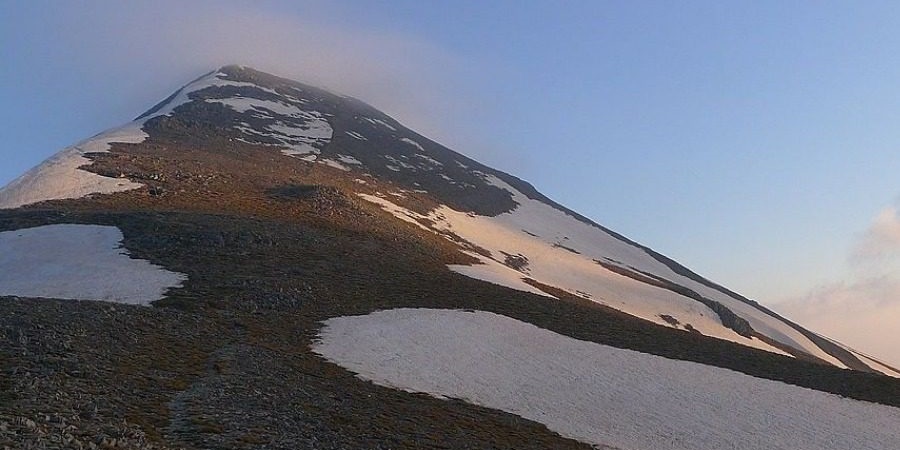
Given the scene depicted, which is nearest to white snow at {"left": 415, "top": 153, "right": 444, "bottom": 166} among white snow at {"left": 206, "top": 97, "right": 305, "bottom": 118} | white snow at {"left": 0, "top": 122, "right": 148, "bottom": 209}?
white snow at {"left": 206, "top": 97, "right": 305, "bottom": 118}

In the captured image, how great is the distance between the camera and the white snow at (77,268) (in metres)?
31.8

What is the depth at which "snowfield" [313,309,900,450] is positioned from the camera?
25078 mm

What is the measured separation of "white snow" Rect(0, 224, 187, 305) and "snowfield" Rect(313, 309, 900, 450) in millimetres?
9033

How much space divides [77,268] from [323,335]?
14661mm

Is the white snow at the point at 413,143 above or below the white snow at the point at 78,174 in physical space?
above

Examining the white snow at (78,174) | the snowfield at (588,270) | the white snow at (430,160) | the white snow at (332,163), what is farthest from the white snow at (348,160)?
the white snow at (430,160)

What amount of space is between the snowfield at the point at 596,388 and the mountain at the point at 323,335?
128 mm

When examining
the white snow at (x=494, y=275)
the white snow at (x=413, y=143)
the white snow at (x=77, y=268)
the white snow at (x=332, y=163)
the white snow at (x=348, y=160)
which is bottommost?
the white snow at (x=77, y=268)

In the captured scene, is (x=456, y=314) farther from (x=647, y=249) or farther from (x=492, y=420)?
(x=647, y=249)

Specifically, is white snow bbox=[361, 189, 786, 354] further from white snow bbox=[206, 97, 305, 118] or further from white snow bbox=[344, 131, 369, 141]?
white snow bbox=[206, 97, 305, 118]

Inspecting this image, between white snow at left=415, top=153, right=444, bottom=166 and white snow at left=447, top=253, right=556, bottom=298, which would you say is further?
white snow at left=415, top=153, right=444, bottom=166

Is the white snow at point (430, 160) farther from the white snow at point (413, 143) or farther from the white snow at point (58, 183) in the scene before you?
the white snow at point (58, 183)

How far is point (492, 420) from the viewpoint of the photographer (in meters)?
22.8

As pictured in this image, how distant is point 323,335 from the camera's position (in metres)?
29.5
